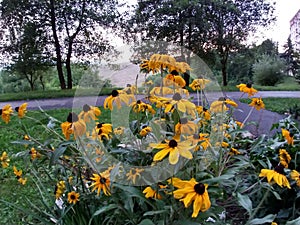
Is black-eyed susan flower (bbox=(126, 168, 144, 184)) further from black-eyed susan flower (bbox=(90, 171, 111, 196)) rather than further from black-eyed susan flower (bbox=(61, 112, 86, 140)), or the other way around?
black-eyed susan flower (bbox=(61, 112, 86, 140))

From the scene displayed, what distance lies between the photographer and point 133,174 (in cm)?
88

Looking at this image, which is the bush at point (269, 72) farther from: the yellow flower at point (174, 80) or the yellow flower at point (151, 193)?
the yellow flower at point (151, 193)

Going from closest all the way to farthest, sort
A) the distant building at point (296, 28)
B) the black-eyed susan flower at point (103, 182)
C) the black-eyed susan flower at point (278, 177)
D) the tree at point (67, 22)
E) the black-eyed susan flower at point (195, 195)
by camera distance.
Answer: the black-eyed susan flower at point (195, 195) < the black-eyed susan flower at point (278, 177) < the black-eyed susan flower at point (103, 182) < the tree at point (67, 22) < the distant building at point (296, 28)

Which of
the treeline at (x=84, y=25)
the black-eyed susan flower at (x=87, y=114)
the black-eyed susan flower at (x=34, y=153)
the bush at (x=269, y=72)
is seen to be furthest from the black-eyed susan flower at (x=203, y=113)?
the bush at (x=269, y=72)

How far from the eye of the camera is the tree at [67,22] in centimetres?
803

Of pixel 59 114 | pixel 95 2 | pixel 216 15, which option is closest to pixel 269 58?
pixel 216 15

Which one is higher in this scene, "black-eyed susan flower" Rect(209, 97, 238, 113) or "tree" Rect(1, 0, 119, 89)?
"tree" Rect(1, 0, 119, 89)

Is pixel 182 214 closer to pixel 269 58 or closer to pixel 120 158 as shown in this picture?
pixel 120 158

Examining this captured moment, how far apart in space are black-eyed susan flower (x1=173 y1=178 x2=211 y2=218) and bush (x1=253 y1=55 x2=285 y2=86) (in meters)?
12.1

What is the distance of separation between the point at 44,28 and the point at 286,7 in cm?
729

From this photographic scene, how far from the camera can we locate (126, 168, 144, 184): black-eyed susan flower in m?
0.87

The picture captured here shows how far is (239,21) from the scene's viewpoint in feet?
30.9

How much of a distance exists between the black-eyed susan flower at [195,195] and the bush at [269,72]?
12.1 metres

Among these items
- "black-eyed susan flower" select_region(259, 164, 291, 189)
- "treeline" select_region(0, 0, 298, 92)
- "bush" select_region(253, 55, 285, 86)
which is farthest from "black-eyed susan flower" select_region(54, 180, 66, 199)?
"bush" select_region(253, 55, 285, 86)
